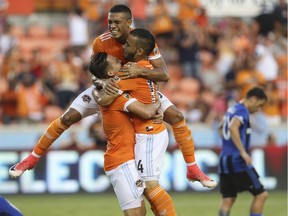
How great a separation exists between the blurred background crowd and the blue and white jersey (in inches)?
229

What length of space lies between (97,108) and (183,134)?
37.2 inches

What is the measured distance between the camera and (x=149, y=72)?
9836 millimetres

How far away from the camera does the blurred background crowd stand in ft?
63.6

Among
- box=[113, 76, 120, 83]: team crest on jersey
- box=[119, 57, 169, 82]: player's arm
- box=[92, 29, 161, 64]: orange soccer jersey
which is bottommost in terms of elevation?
box=[113, 76, 120, 83]: team crest on jersey

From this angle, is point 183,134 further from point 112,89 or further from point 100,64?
point 100,64

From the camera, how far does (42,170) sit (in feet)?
55.8

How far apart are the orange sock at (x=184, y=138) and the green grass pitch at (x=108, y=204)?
4.02 m

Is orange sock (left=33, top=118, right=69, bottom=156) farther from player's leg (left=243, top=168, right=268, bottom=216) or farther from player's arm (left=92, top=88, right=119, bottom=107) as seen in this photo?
player's leg (left=243, top=168, right=268, bottom=216)

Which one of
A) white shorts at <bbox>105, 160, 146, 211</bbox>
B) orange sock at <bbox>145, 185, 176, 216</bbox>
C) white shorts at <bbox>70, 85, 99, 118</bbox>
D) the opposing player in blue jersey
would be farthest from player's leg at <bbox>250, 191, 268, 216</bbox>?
white shorts at <bbox>70, 85, 99, 118</bbox>

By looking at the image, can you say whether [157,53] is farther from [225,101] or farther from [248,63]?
[248,63]

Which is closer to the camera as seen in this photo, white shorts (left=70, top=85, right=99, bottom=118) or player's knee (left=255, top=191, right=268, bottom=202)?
white shorts (left=70, top=85, right=99, bottom=118)

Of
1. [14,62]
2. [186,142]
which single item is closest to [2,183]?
[14,62]

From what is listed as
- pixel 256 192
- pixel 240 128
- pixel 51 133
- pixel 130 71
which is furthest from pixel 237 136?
pixel 130 71

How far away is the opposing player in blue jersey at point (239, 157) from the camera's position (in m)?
12.4
